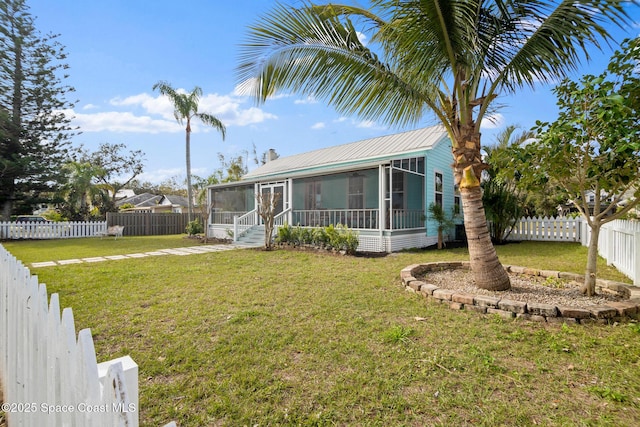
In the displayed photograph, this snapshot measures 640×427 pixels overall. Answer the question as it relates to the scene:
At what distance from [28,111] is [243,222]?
664 inches

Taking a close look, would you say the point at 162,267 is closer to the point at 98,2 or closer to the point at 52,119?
the point at 98,2

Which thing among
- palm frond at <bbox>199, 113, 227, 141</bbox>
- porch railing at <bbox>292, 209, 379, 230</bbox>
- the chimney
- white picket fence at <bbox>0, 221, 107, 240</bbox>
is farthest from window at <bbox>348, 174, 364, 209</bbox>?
white picket fence at <bbox>0, 221, 107, 240</bbox>

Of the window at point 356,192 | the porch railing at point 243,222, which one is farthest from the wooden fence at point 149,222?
the window at point 356,192

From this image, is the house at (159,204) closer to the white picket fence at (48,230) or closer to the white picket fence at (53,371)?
the white picket fence at (48,230)

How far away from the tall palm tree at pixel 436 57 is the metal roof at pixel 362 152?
6.69m

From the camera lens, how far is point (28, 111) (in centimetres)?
1894

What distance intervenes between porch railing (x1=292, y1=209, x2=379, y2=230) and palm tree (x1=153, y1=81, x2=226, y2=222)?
35.6ft

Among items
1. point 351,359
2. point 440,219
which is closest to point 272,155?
point 440,219

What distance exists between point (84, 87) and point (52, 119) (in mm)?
2986

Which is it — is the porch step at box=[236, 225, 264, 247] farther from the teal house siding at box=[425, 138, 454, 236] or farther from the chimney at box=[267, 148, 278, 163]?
the chimney at box=[267, 148, 278, 163]

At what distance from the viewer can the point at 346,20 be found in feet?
15.0

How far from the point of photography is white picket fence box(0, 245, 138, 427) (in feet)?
3.10

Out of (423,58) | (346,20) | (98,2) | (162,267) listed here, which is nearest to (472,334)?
(423,58)

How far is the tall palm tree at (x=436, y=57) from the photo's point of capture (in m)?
3.85
